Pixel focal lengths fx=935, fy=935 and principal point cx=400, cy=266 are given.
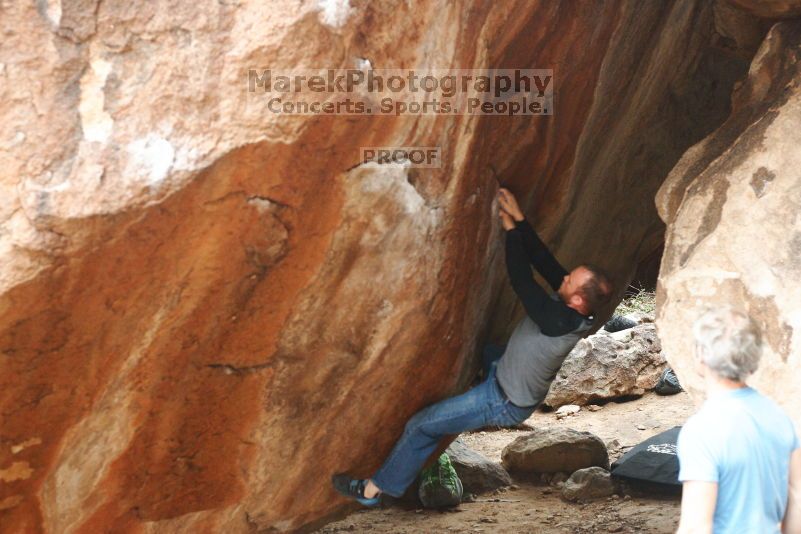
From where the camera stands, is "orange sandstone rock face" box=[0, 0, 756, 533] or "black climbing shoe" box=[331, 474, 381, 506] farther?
"black climbing shoe" box=[331, 474, 381, 506]

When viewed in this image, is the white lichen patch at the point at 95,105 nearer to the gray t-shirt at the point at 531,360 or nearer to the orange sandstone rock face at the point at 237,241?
the orange sandstone rock face at the point at 237,241

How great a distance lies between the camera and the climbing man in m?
4.14

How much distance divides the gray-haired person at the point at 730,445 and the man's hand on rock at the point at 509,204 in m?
2.13

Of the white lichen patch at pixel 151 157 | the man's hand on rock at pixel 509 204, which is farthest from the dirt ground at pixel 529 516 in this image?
the white lichen patch at pixel 151 157

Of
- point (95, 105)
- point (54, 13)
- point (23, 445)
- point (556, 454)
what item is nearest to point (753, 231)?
point (95, 105)

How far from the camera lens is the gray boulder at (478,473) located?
6.98 metres

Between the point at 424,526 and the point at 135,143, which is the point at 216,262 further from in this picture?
the point at 424,526

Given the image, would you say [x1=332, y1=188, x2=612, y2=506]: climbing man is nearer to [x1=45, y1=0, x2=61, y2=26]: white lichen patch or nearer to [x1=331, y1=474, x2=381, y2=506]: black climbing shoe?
[x1=331, y1=474, x2=381, y2=506]: black climbing shoe

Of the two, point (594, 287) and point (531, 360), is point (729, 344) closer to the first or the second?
point (594, 287)

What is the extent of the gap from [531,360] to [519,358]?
7cm

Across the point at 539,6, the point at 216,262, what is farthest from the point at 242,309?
the point at 539,6

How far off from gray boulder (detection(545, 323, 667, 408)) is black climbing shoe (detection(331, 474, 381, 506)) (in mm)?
4397

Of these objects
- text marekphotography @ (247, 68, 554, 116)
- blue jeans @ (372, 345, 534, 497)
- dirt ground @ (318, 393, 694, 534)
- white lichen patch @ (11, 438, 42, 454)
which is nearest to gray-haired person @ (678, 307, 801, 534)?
text marekphotography @ (247, 68, 554, 116)

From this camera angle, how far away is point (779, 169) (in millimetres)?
3578
